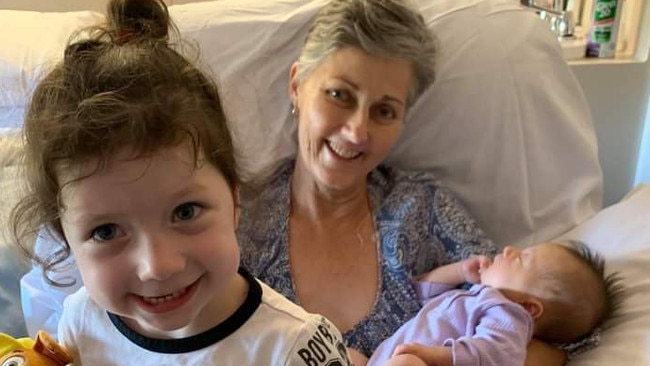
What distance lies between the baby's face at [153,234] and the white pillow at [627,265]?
78cm

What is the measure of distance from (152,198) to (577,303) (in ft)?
2.72

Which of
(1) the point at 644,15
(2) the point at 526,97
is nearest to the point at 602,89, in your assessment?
(1) the point at 644,15

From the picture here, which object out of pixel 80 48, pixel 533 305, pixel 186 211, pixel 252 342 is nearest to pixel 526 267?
pixel 533 305

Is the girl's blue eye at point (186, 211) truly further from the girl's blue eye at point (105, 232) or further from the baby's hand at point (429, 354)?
the baby's hand at point (429, 354)

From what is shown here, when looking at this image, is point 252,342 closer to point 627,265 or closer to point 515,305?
point 515,305

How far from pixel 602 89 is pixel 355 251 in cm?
Result: 89

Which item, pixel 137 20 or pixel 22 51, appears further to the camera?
pixel 22 51

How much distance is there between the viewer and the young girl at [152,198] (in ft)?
2.53

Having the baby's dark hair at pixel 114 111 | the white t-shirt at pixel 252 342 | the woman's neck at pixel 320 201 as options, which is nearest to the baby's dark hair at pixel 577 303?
the woman's neck at pixel 320 201

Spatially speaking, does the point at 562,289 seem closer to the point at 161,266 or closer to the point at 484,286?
the point at 484,286

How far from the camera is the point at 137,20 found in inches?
35.6

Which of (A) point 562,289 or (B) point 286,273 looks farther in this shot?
(B) point 286,273

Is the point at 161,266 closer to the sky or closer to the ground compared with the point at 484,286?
closer to the sky

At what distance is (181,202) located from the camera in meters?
0.79
